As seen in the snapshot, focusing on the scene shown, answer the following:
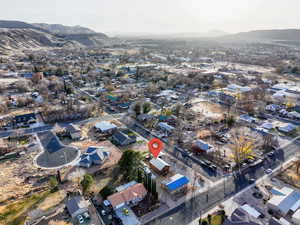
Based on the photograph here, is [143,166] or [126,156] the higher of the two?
[126,156]

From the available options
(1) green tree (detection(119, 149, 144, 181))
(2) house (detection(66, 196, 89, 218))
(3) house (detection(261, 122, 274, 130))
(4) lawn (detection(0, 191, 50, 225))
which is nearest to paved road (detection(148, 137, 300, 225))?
(1) green tree (detection(119, 149, 144, 181))

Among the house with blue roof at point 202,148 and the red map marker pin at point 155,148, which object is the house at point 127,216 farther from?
the house with blue roof at point 202,148

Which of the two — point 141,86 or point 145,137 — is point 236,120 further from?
point 141,86

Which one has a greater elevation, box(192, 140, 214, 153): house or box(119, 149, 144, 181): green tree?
box(119, 149, 144, 181): green tree

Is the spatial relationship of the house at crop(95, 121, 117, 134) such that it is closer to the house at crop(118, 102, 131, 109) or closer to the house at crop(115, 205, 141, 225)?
the house at crop(118, 102, 131, 109)

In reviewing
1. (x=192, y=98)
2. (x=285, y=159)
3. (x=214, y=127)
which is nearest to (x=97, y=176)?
(x=214, y=127)

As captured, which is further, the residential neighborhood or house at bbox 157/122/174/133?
house at bbox 157/122/174/133

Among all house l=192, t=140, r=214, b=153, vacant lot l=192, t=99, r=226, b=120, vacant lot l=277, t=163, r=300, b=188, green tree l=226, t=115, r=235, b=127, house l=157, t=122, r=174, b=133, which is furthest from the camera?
vacant lot l=192, t=99, r=226, b=120

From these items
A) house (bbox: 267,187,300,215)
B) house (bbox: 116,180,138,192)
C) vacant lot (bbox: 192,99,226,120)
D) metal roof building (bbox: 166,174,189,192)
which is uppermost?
metal roof building (bbox: 166,174,189,192)
